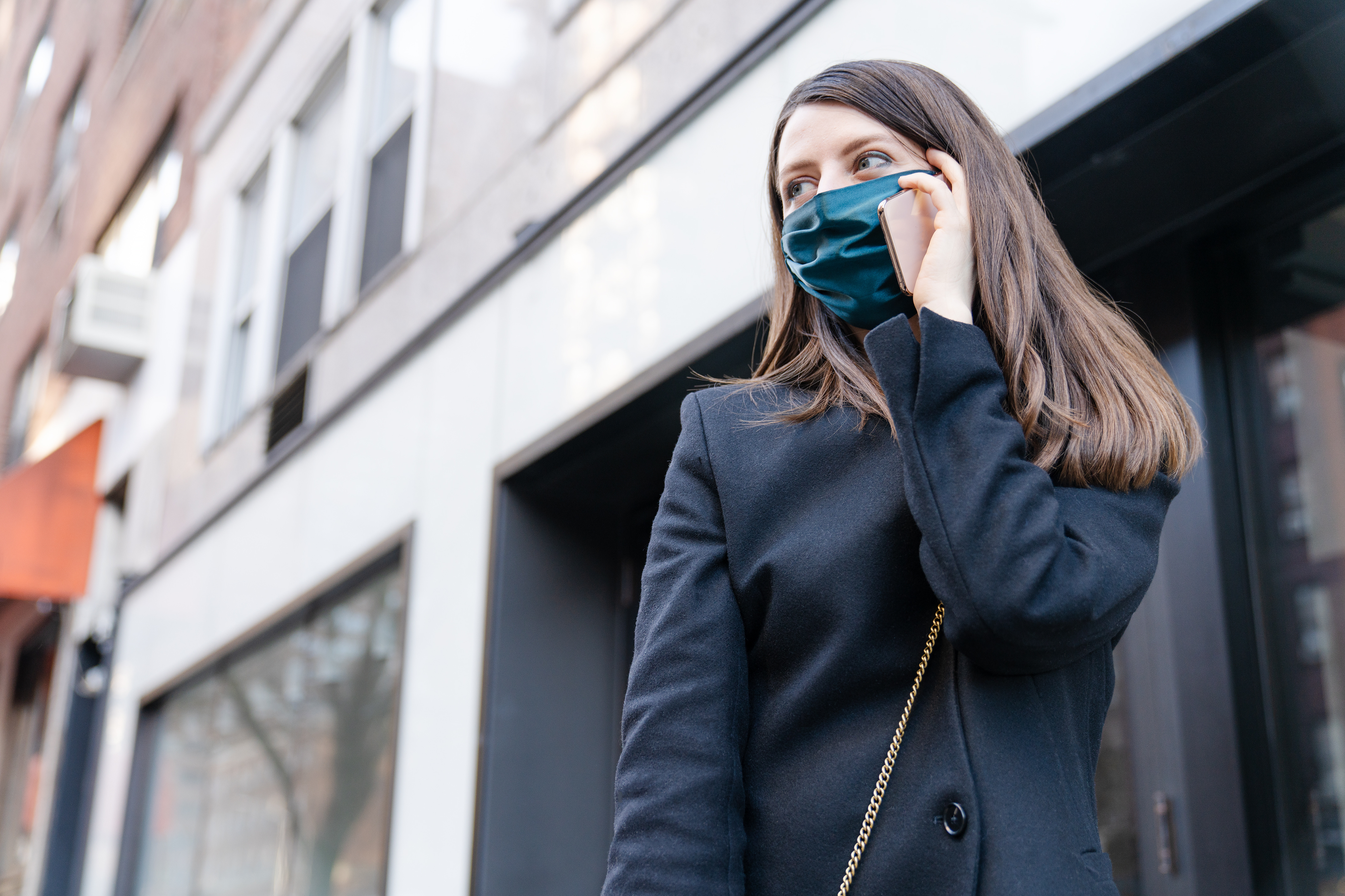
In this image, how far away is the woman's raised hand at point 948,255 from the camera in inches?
49.6

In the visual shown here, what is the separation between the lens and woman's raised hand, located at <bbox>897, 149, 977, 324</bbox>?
1.26 metres

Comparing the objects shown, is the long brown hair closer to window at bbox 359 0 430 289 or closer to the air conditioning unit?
window at bbox 359 0 430 289

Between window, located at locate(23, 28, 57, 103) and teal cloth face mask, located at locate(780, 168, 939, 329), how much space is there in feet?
53.6

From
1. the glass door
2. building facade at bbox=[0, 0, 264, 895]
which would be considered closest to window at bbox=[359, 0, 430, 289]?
building facade at bbox=[0, 0, 264, 895]

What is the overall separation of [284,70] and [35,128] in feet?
32.8

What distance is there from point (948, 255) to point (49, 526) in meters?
10.1

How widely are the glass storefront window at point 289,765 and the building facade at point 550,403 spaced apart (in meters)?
0.03

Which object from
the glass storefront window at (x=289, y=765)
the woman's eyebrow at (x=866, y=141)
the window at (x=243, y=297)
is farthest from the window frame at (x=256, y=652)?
the woman's eyebrow at (x=866, y=141)

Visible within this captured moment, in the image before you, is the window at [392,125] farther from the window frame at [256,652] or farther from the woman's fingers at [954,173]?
the woman's fingers at [954,173]

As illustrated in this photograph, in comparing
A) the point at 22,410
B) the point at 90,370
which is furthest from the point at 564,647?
the point at 22,410

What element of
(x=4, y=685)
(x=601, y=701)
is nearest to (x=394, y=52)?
(x=601, y=701)

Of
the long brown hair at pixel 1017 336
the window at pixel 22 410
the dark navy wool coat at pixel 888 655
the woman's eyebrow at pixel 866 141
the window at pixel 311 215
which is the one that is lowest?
the dark navy wool coat at pixel 888 655

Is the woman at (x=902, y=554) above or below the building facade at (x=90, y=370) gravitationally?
below

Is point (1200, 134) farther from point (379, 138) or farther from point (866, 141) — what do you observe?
point (379, 138)
